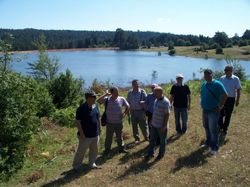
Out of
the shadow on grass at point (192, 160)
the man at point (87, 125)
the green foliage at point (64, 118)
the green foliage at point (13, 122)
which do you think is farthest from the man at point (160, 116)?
the green foliage at point (64, 118)

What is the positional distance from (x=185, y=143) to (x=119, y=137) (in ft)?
5.59

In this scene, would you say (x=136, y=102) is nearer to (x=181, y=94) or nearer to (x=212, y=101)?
(x=181, y=94)

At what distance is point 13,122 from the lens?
5027 mm

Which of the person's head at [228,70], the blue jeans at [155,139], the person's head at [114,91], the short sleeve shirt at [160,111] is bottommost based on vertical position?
the blue jeans at [155,139]

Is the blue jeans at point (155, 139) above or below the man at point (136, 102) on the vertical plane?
below

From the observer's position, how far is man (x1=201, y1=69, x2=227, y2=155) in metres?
4.96

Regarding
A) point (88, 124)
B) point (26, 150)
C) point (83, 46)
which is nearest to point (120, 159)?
point (88, 124)

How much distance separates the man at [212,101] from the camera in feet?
16.3

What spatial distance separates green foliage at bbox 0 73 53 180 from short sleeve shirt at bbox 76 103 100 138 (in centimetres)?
159

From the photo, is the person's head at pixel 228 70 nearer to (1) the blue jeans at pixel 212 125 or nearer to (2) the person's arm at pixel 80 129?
(1) the blue jeans at pixel 212 125

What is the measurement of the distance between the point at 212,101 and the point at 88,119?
2627 millimetres

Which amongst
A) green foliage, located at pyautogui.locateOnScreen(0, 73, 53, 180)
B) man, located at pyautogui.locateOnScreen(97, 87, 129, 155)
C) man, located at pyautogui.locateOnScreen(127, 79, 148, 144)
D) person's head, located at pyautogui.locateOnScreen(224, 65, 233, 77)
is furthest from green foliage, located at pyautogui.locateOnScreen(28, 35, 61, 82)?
person's head, located at pyautogui.locateOnScreen(224, 65, 233, 77)

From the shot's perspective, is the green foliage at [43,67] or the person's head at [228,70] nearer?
the person's head at [228,70]

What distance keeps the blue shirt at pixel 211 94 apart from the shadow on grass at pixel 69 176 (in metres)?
2.84
